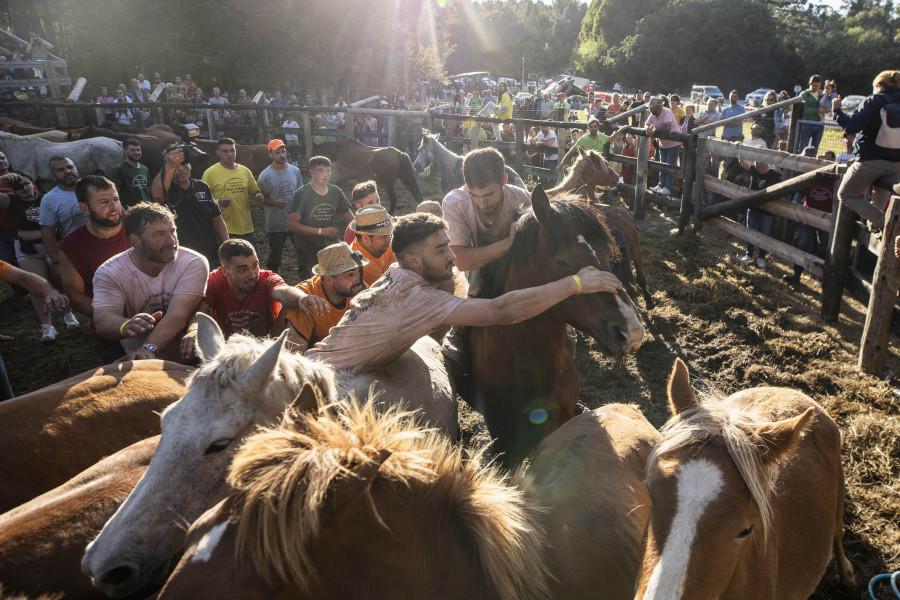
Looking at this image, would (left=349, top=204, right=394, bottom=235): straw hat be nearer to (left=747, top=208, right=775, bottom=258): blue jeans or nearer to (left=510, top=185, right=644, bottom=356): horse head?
(left=510, top=185, right=644, bottom=356): horse head

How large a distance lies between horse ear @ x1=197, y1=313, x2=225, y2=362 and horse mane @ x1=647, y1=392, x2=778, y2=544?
189 centimetres

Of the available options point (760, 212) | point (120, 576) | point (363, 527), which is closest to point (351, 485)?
point (363, 527)

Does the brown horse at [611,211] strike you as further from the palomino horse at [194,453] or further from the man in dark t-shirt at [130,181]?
the man in dark t-shirt at [130,181]

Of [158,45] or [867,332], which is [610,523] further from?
[158,45]

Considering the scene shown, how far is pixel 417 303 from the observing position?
2596mm

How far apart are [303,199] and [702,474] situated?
5.86 meters

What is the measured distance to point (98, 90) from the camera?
26.7 meters

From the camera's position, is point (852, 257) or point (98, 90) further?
point (98, 90)

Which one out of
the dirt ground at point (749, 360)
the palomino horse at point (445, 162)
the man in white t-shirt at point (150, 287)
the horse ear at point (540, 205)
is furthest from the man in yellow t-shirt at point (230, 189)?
the palomino horse at point (445, 162)

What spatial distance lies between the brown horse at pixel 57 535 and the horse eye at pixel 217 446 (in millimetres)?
529

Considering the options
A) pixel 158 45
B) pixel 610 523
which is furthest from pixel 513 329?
pixel 158 45

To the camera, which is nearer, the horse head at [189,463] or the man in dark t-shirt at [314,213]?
the horse head at [189,463]

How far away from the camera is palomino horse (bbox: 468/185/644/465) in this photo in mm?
2785

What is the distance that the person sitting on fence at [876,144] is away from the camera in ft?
17.9
